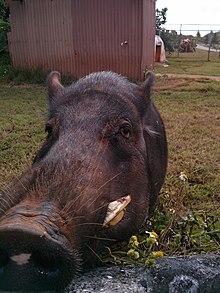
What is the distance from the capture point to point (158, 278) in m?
2.24

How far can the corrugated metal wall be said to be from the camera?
12.5m

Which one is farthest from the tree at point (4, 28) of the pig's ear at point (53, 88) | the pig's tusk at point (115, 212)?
the pig's tusk at point (115, 212)

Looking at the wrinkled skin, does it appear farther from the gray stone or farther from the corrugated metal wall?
the corrugated metal wall

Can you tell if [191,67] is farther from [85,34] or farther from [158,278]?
[158,278]

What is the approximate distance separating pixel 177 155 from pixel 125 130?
332cm

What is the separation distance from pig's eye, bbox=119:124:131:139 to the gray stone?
3.21 ft

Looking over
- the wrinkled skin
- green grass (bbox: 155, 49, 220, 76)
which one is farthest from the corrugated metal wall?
the wrinkled skin

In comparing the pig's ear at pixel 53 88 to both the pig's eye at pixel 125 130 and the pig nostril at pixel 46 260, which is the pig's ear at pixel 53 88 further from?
the pig nostril at pixel 46 260

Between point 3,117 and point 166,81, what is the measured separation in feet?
23.0

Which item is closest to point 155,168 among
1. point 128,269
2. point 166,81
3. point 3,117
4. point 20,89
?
point 128,269

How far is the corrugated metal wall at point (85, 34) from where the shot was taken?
12547 mm

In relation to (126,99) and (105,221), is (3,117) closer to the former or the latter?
(126,99)

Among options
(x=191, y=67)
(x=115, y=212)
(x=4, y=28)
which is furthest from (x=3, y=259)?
(x=191, y=67)

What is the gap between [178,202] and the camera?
4.14m
